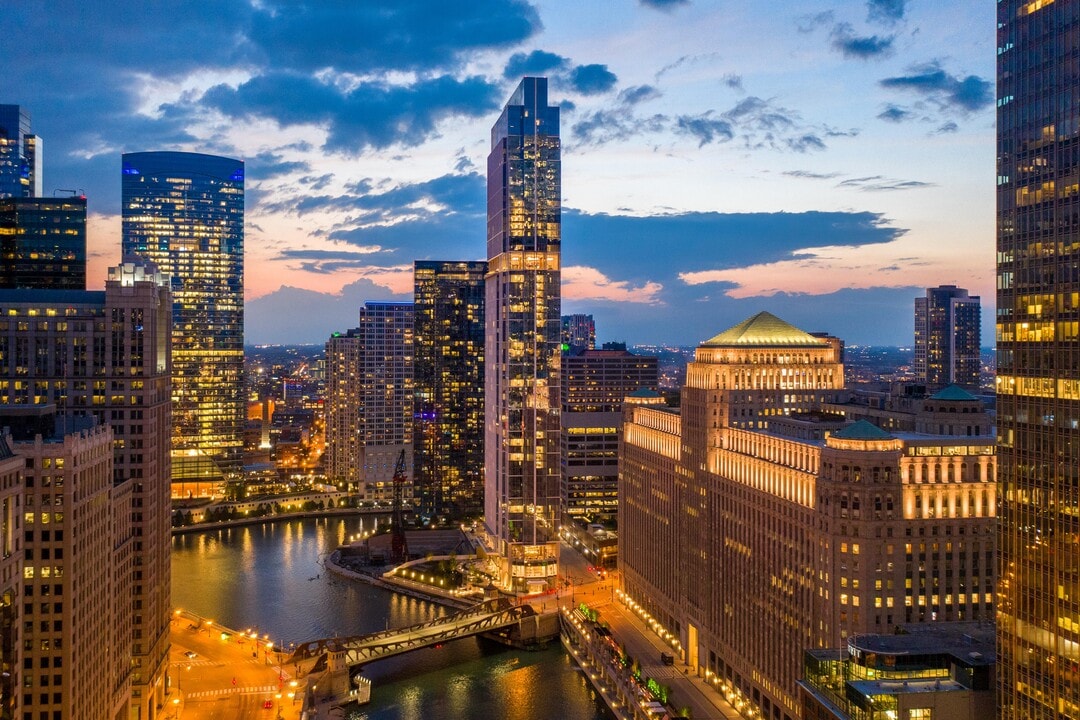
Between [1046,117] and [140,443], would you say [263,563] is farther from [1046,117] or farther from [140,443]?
[1046,117]

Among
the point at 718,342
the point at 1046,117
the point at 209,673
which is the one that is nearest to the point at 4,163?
the point at 209,673

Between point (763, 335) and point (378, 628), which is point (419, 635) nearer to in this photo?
point (378, 628)

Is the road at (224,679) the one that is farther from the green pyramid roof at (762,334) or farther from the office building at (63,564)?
the green pyramid roof at (762,334)

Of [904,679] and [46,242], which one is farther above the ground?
[46,242]

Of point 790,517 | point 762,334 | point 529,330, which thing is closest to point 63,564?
point 790,517

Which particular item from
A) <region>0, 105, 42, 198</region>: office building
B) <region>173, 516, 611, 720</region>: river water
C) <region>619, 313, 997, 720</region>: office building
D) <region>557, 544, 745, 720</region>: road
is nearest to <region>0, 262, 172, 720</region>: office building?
<region>173, 516, 611, 720</region>: river water
